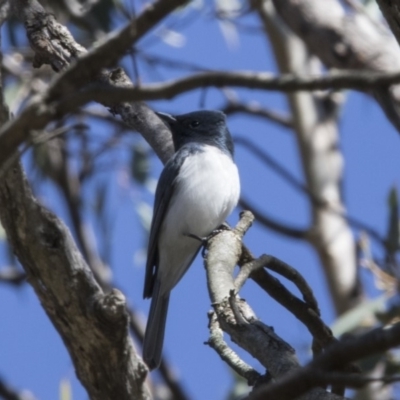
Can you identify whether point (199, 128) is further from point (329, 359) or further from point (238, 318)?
point (329, 359)

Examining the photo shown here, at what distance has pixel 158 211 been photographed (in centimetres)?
514

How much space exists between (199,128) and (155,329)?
4.60ft

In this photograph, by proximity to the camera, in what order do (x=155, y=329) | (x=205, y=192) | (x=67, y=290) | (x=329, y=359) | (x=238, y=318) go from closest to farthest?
1. (x=329, y=359)
2. (x=238, y=318)
3. (x=67, y=290)
4. (x=155, y=329)
5. (x=205, y=192)

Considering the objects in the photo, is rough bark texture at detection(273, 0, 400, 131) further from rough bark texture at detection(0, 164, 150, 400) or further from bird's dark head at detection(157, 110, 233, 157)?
rough bark texture at detection(0, 164, 150, 400)

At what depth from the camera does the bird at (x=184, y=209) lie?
482 cm

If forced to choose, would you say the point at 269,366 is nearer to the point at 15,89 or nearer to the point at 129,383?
the point at 129,383

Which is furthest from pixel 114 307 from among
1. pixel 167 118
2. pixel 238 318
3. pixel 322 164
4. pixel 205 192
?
pixel 322 164

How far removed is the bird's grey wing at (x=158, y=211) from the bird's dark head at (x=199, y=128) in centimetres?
32

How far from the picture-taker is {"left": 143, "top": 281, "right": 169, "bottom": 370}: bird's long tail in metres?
4.39

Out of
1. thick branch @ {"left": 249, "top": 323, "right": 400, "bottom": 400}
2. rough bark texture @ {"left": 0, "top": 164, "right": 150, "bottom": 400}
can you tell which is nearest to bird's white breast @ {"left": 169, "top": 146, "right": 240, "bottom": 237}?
rough bark texture @ {"left": 0, "top": 164, "right": 150, "bottom": 400}

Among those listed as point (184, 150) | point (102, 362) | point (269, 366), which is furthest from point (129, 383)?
point (184, 150)

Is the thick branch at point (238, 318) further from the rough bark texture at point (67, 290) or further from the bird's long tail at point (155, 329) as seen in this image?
the bird's long tail at point (155, 329)

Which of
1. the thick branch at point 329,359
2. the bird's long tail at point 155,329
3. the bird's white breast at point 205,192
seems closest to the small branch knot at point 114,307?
the bird's long tail at point 155,329

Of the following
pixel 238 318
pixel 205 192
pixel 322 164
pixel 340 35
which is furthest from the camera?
pixel 322 164
